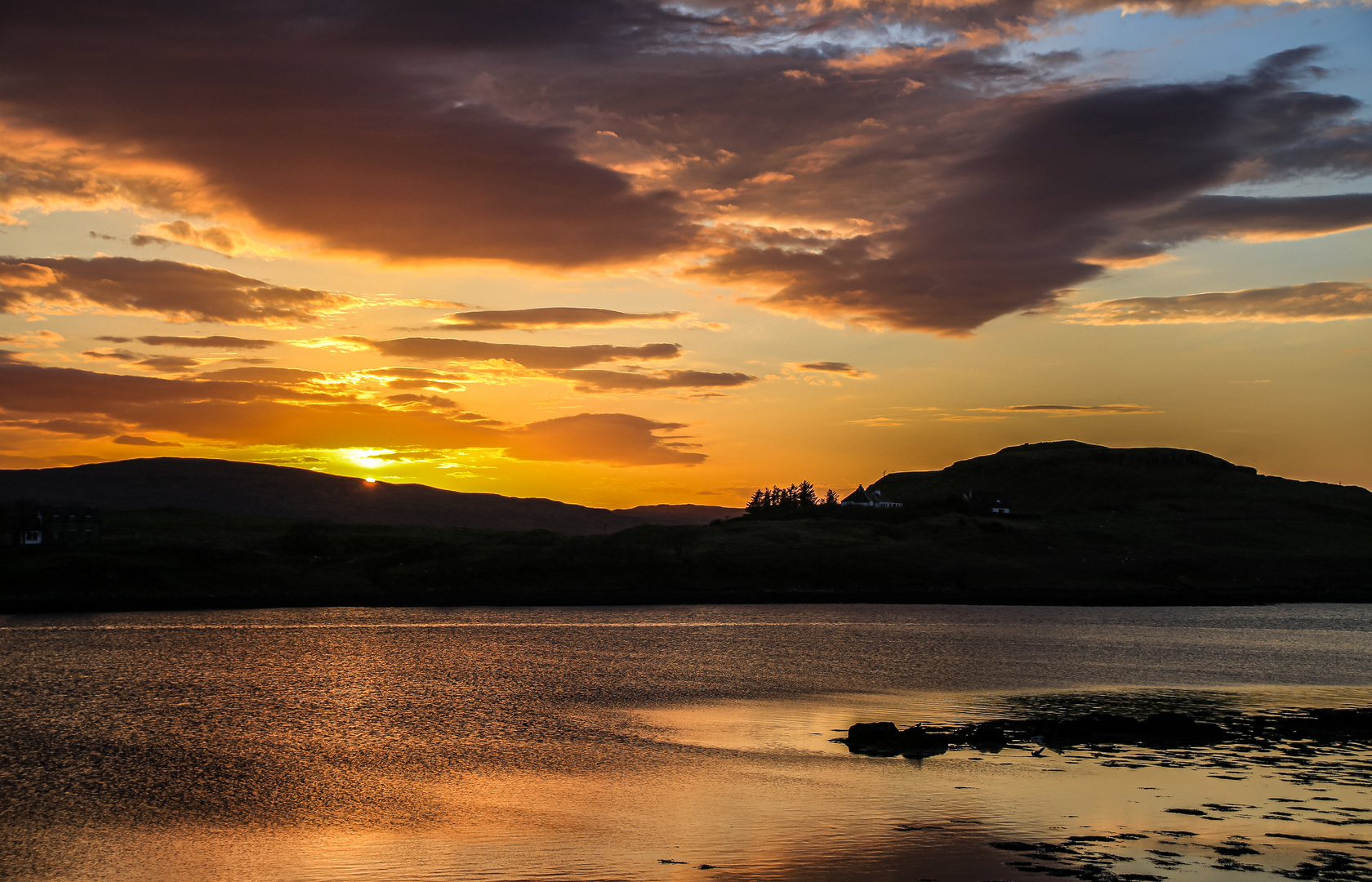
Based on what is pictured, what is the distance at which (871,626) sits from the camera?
352 feet

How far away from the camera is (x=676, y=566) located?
516 ft

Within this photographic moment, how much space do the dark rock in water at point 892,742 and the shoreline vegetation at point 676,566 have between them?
101010mm

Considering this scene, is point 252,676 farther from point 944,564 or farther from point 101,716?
point 944,564

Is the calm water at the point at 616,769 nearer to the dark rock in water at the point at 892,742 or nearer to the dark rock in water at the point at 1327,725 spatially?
the dark rock in water at the point at 892,742

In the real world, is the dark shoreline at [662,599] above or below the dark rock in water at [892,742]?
below

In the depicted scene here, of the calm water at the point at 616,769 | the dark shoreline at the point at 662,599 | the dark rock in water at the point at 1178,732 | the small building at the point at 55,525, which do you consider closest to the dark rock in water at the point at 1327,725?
the dark rock in water at the point at 1178,732

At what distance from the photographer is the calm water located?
24844mm

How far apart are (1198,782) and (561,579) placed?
12424cm

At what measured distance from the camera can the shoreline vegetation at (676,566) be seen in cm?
13062

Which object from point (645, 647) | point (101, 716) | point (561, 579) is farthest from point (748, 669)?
point (561, 579)

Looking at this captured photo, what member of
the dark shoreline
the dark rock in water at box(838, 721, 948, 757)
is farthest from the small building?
the dark rock in water at box(838, 721, 948, 757)

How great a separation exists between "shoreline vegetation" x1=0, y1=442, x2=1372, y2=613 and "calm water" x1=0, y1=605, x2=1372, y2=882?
183 feet

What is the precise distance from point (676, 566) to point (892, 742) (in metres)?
119

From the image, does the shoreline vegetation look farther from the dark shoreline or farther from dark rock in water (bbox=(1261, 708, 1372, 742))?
dark rock in water (bbox=(1261, 708, 1372, 742))
